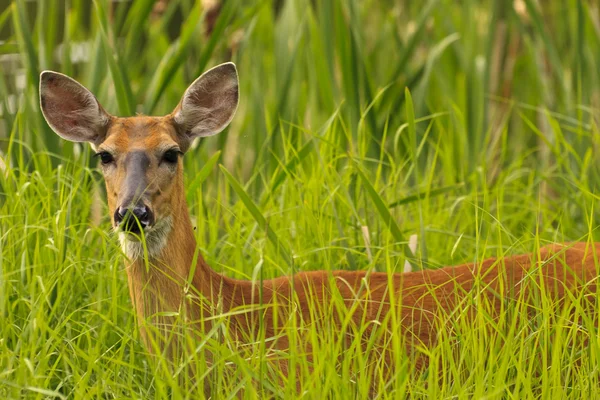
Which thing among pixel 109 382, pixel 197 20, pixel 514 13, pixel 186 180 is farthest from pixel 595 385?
pixel 514 13

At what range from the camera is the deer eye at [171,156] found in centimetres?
347

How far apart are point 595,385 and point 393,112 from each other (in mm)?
2335

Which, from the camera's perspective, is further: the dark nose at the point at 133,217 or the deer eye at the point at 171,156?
the deer eye at the point at 171,156

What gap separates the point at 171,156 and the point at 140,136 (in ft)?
0.38

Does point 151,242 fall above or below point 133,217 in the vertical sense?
below

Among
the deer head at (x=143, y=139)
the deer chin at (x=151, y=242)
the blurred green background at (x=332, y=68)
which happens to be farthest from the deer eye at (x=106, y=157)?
the blurred green background at (x=332, y=68)

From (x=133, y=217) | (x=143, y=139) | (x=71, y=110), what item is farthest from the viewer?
(x=71, y=110)

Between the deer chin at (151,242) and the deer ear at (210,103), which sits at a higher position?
the deer ear at (210,103)

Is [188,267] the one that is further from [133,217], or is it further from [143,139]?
[143,139]

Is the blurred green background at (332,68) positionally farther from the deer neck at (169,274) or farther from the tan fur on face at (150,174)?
the deer neck at (169,274)

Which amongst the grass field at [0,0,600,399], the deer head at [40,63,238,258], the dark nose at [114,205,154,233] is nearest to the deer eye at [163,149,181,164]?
the deer head at [40,63,238,258]

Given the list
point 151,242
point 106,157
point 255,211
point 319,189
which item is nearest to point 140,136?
point 106,157

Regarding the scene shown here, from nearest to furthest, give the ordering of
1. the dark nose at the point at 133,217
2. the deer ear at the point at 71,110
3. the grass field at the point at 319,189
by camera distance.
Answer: the grass field at the point at 319,189, the dark nose at the point at 133,217, the deer ear at the point at 71,110

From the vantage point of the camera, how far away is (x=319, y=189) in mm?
4301
